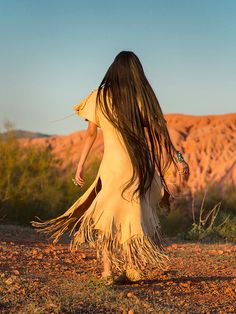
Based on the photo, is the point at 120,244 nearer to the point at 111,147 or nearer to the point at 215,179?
the point at 111,147

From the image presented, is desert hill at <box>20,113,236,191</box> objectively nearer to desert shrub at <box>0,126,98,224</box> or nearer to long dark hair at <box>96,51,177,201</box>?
desert shrub at <box>0,126,98,224</box>

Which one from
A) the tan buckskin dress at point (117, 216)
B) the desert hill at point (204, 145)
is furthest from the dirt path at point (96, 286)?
the desert hill at point (204, 145)

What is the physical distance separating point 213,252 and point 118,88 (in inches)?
174

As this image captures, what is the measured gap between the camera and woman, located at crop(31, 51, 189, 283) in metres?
5.64

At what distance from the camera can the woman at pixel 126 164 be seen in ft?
18.5

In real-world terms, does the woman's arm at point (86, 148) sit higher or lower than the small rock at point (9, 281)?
higher

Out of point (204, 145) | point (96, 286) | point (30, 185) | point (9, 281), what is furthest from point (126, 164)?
point (204, 145)

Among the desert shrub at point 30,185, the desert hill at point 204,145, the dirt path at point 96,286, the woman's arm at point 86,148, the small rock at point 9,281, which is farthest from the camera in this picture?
the desert hill at point 204,145

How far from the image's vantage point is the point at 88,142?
5785 millimetres

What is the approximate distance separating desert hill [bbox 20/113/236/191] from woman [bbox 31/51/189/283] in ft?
95.4

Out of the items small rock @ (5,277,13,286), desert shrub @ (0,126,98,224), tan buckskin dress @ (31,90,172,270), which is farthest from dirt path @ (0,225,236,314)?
desert shrub @ (0,126,98,224)

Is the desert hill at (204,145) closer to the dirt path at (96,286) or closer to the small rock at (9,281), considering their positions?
the dirt path at (96,286)

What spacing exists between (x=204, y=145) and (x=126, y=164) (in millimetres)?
37273

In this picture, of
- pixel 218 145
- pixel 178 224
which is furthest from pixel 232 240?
pixel 218 145
